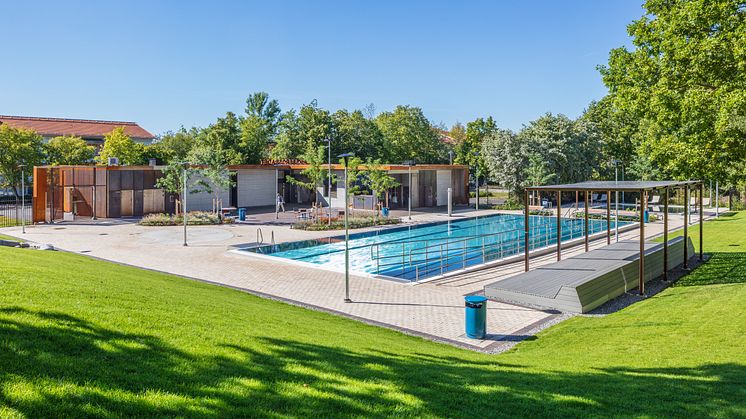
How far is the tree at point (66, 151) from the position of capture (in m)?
51.8

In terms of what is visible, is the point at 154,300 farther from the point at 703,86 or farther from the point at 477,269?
the point at 703,86

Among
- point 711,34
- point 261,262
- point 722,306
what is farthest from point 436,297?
point 711,34

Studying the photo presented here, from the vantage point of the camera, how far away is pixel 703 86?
49.3 feet

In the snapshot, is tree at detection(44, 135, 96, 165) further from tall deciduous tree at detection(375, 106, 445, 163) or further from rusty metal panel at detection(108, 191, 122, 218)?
tall deciduous tree at detection(375, 106, 445, 163)

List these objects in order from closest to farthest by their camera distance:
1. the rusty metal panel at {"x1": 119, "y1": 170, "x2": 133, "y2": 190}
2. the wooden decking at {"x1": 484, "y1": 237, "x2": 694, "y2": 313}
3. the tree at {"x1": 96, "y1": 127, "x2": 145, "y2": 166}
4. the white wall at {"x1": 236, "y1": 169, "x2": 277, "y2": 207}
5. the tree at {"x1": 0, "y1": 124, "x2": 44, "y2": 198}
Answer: the wooden decking at {"x1": 484, "y1": 237, "x2": 694, "y2": 313} < the rusty metal panel at {"x1": 119, "y1": 170, "x2": 133, "y2": 190} < the white wall at {"x1": 236, "y1": 169, "x2": 277, "y2": 207} < the tree at {"x1": 0, "y1": 124, "x2": 44, "y2": 198} < the tree at {"x1": 96, "y1": 127, "x2": 145, "y2": 166}

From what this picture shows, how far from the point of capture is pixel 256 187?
150 ft

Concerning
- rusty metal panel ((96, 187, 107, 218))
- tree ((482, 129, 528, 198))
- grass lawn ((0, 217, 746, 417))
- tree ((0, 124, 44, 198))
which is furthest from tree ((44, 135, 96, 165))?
grass lawn ((0, 217, 746, 417))

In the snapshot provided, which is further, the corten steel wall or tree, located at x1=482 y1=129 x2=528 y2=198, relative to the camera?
tree, located at x1=482 y1=129 x2=528 y2=198

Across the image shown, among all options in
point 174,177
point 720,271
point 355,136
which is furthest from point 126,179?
point 720,271

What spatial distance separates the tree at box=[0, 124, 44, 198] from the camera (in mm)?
46062

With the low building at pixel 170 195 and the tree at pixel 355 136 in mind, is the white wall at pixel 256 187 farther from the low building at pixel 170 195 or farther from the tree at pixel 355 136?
the tree at pixel 355 136

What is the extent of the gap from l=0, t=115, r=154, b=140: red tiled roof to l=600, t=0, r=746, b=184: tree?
251 feet

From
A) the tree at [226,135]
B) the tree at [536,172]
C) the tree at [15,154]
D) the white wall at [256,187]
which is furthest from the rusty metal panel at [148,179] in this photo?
the tree at [536,172]

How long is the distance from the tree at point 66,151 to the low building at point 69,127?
905 inches
